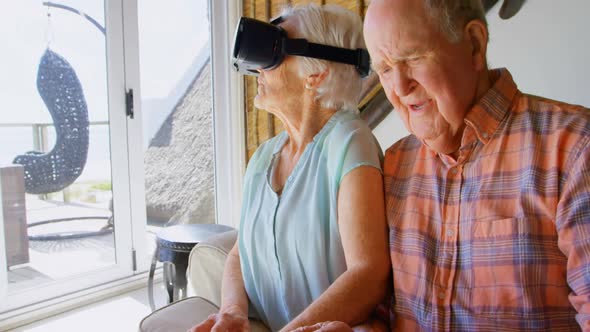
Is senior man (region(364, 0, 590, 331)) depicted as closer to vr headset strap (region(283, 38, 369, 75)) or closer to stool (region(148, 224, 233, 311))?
vr headset strap (region(283, 38, 369, 75))

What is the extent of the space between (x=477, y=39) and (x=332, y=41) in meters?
0.40

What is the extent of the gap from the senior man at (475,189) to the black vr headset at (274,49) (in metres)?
0.22

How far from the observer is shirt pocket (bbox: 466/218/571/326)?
74cm

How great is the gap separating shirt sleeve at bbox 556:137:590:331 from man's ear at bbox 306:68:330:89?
63cm

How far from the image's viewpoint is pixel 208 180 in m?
3.39

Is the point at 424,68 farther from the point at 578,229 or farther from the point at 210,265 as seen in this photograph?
the point at 210,265

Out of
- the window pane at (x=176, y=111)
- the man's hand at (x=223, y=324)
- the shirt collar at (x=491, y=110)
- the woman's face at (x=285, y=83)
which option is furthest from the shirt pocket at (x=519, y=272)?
the window pane at (x=176, y=111)

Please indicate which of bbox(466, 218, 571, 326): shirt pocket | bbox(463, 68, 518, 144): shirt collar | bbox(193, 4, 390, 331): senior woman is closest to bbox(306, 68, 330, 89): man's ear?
bbox(193, 4, 390, 331): senior woman

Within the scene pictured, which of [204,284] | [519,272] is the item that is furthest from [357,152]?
[204,284]

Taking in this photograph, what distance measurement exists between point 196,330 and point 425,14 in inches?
32.0

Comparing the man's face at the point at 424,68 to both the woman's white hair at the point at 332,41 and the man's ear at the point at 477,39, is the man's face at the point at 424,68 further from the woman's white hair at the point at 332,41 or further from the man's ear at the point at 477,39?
the woman's white hair at the point at 332,41

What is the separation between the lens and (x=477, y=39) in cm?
89

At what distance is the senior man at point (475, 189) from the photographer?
2.43ft

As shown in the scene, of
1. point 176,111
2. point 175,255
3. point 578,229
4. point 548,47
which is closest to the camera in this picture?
point 578,229
